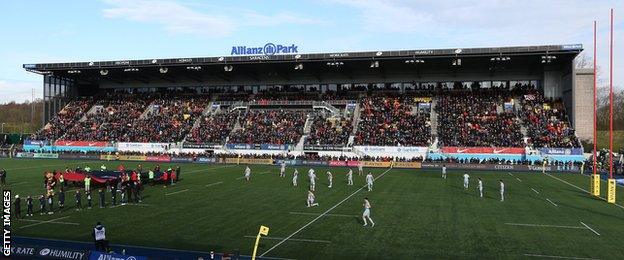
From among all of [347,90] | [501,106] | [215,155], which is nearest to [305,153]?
[215,155]

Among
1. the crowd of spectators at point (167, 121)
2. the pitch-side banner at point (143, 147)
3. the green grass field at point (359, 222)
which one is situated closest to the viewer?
the green grass field at point (359, 222)

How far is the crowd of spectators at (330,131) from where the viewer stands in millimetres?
66875

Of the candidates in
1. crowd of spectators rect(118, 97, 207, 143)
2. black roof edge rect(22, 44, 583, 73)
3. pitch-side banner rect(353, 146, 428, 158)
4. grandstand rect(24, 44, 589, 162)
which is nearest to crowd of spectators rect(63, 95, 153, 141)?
grandstand rect(24, 44, 589, 162)

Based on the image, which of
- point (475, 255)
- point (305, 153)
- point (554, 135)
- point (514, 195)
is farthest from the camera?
point (305, 153)

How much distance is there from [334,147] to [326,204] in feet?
116

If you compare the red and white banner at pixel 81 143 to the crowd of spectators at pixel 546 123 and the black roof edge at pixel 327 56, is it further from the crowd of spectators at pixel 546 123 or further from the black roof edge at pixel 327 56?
the crowd of spectators at pixel 546 123

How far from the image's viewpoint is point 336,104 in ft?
252

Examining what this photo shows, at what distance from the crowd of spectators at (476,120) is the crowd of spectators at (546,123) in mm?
1645

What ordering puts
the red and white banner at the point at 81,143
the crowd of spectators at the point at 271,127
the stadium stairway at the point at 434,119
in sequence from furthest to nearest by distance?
the red and white banner at the point at 81,143
the crowd of spectators at the point at 271,127
the stadium stairway at the point at 434,119

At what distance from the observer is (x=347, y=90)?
262ft

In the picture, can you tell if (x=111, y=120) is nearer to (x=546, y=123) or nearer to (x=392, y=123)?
(x=392, y=123)

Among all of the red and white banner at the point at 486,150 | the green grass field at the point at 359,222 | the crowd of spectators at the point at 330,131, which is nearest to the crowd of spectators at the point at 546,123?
the red and white banner at the point at 486,150

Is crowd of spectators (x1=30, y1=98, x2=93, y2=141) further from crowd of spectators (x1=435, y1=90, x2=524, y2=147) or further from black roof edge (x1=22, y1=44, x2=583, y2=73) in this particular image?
A: crowd of spectators (x1=435, y1=90, x2=524, y2=147)

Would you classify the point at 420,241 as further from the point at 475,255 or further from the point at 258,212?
the point at 258,212
